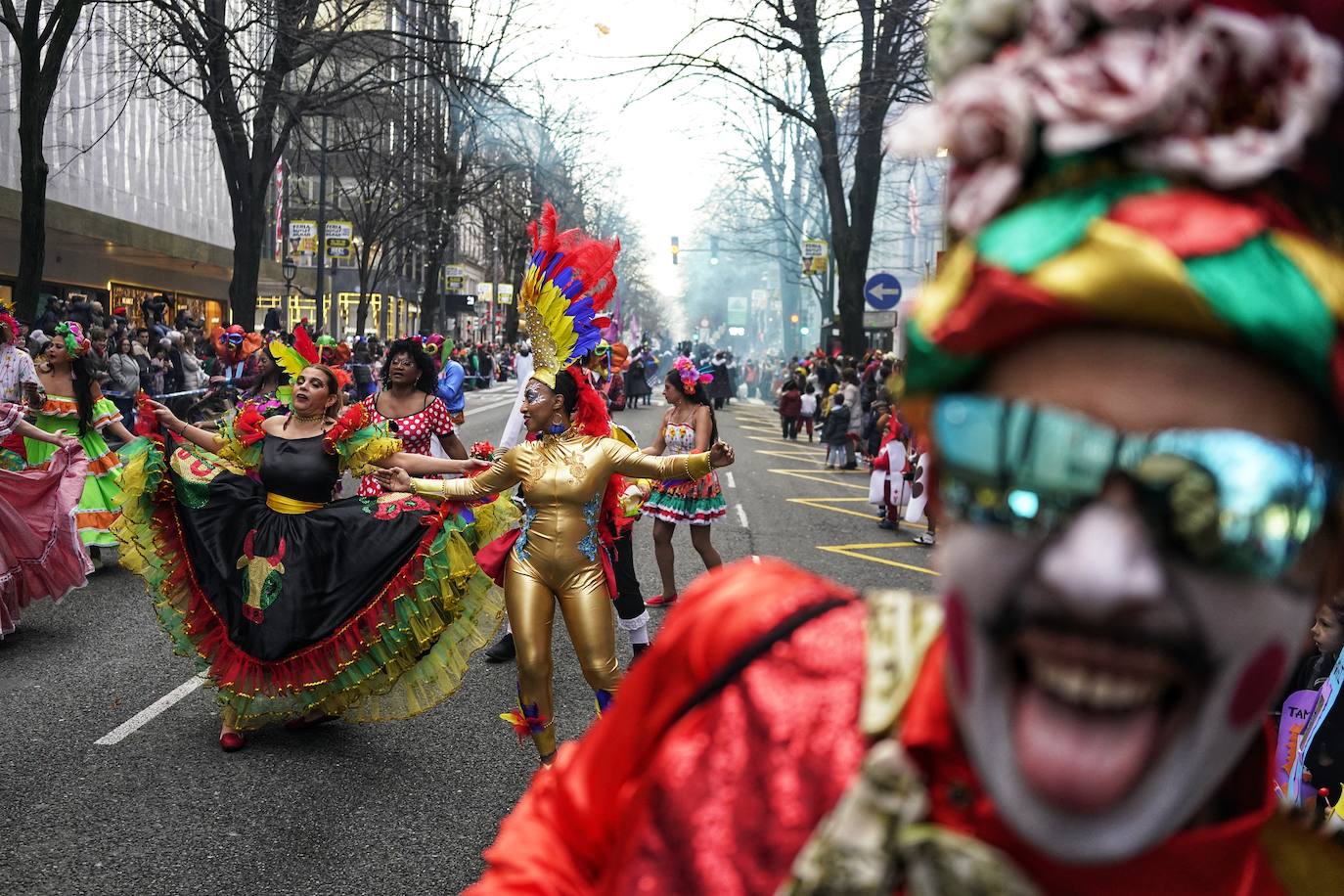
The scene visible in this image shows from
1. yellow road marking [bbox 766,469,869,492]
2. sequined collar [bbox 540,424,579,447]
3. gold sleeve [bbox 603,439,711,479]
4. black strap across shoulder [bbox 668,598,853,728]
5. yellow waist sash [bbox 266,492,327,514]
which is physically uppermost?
black strap across shoulder [bbox 668,598,853,728]

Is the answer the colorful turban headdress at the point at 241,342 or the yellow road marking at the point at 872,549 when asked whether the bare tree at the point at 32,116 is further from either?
the yellow road marking at the point at 872,549

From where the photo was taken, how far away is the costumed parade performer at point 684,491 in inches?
383

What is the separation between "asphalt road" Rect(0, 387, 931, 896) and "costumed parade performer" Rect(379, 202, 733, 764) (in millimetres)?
619

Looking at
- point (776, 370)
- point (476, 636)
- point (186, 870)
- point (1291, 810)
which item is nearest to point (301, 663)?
point (476, 636)

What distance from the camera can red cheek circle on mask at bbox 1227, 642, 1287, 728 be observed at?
0.97 m

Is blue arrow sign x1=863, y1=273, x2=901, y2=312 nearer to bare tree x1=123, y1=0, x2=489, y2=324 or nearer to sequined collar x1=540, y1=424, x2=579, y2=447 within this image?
bare tree x1=123, y1=0, x2=489, y2=324

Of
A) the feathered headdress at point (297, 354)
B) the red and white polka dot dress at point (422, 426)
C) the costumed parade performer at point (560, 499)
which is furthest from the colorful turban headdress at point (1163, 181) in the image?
the red and white polka dot dress at point (422, 426)

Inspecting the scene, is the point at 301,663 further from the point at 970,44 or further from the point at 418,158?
the point at 418,158

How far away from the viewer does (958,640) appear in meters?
1.03

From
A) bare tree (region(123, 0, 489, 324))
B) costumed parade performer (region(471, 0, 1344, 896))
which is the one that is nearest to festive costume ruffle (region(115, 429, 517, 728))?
costumed parade performer (region(471, 0, 1344, 896))

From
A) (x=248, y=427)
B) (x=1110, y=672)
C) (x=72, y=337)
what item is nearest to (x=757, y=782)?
(x=1110, y=672)

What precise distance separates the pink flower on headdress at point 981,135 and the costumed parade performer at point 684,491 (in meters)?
8.61

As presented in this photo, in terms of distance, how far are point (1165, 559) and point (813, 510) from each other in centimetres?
1529

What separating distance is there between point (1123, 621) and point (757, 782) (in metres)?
0.43
